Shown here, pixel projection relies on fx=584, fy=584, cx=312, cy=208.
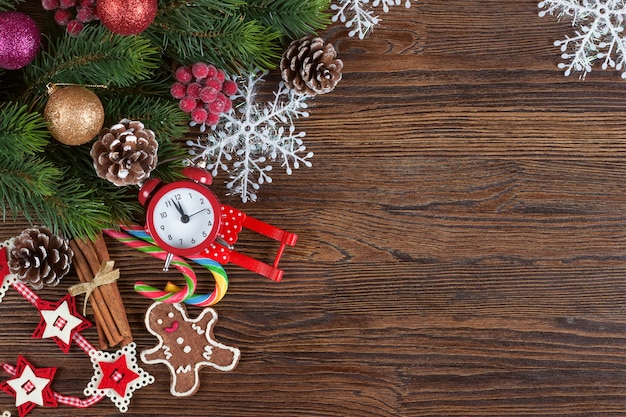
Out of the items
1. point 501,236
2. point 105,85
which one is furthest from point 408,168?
point 105,85

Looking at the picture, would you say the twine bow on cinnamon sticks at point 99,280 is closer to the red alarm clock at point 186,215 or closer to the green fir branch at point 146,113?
the red alarm clock at point 186,215

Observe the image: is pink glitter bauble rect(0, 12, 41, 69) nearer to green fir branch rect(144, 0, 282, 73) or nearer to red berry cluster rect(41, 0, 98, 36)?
red berry cluster rect(41, 0, 98, 36)

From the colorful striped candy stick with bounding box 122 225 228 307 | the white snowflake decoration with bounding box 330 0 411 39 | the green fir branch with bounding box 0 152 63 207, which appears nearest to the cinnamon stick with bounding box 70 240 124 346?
the colorful striped candy stick with bounding box 122 225 228 307

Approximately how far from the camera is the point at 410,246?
1.37 meters

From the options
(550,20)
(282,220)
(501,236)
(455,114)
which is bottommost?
(282,220)

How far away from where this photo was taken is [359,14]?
1.34m

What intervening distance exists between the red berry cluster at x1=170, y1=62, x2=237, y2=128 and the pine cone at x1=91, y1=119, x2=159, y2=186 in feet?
0.43

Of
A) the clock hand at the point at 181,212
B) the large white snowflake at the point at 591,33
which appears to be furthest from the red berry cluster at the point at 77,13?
the large white snowflake at the point at 591,33

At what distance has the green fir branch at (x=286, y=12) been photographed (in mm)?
1114

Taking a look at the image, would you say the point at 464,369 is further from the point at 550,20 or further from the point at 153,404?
the point at 550,20

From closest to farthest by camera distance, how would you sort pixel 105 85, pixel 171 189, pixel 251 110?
pixel 105 85 → pixel 171 189 → pixel 251 110

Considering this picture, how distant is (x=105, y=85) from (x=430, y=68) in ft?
2.39

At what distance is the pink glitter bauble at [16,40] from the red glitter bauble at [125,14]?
0.16 meters

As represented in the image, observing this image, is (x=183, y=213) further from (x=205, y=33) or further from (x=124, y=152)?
(x=205, y=33)
